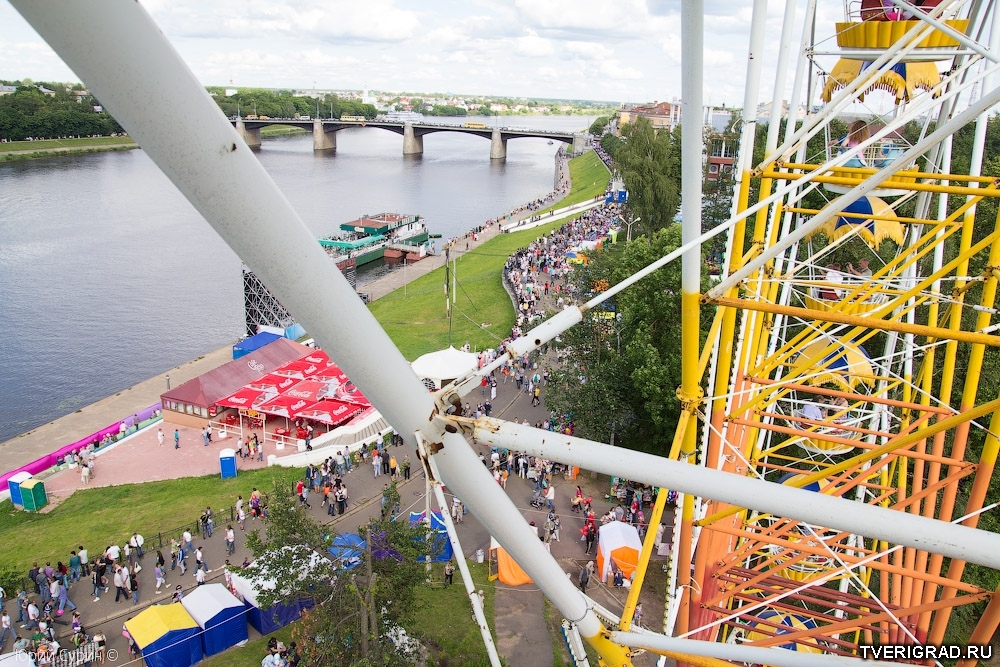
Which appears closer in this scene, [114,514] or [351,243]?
[114,514]

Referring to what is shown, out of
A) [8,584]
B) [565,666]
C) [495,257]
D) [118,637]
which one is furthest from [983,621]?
[495,257]

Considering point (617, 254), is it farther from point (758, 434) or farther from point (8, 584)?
point (8, 584)

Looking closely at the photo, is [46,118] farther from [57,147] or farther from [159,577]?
[159,577]

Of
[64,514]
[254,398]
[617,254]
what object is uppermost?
[617,254]

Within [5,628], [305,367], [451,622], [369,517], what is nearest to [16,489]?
[5,628]

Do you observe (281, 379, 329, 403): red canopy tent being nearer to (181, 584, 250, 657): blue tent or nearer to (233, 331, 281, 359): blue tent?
(233, 331, 281, 359): blue tent

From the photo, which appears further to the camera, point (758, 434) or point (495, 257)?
point (495, 257)
